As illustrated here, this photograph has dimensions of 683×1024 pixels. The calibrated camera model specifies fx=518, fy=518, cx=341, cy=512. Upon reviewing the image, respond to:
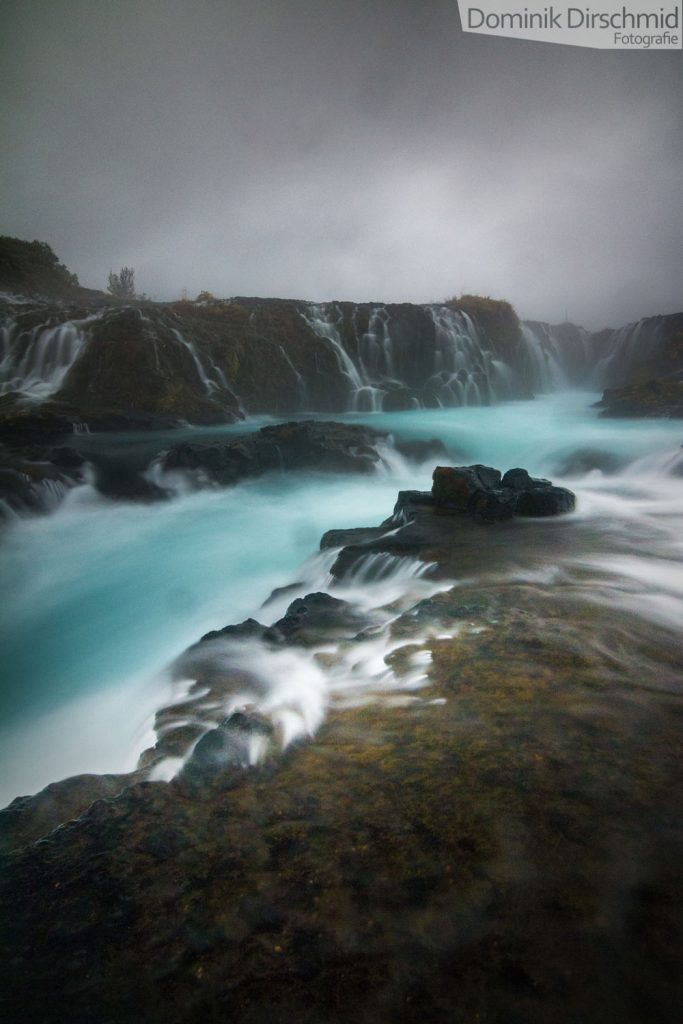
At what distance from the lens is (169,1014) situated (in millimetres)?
1712

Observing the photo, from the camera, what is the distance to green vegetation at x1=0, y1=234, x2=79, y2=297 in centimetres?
3162

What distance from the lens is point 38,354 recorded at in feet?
62.1

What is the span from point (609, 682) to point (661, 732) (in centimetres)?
54

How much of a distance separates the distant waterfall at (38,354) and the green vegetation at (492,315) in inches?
881

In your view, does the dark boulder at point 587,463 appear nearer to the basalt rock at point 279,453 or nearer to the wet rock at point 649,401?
the basalt rock at point 279,453

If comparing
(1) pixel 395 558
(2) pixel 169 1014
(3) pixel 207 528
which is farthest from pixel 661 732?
(3) pixel 207 528

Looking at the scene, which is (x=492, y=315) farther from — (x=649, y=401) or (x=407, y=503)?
(x=407, y=503)

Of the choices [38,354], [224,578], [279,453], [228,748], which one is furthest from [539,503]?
[38,354]

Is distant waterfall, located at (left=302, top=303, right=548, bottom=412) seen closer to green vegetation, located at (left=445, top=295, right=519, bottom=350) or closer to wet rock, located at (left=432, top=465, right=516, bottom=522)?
green vegetation, located at (left=445, top=295, right=519, bottom=350)

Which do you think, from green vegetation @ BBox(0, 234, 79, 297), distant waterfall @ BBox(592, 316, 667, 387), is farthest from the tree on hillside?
distant waterfall @ BBox(592, 316, 667, 387)

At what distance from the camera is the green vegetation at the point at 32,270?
31.6 meters

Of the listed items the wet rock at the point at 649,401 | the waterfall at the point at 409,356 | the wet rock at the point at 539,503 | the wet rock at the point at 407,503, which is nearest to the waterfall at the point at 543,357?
the waterfall at the point at 409,356

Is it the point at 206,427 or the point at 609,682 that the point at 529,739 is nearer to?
the point at 609,682

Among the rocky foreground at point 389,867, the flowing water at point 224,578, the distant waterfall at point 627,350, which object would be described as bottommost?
the flowing water at point 224,578
